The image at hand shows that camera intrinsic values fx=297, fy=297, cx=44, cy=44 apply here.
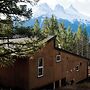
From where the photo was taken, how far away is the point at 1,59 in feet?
53.0

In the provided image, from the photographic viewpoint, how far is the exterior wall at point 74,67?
3401cm

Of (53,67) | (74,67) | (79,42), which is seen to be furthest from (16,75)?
(79,42)

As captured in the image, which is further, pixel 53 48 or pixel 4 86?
pixel 53 48

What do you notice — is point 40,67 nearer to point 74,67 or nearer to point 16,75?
point 16,75

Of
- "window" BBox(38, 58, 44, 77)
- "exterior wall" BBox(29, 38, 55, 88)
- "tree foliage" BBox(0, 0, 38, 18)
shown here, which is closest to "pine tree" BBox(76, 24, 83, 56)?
"exterior wall" BBox(29, 38, 55, 88)

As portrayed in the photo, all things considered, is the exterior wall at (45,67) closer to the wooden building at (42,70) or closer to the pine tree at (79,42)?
the wooden building at (42,70)

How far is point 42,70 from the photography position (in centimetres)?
2834

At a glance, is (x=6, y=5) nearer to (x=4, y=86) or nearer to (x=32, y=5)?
(x=32, y=5)

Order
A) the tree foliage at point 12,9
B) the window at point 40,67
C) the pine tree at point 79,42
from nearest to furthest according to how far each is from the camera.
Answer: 1. the tree foliage at point 12,9
2. the window at point 40,67
3. the pine tree at point 79,42

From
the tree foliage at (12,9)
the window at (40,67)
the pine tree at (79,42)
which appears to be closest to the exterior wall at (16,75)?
Result: the window at (40,67)

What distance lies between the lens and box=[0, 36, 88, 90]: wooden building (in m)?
26.4

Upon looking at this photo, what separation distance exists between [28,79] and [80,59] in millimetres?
13595

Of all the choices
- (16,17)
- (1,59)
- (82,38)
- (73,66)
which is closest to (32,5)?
(16,17)

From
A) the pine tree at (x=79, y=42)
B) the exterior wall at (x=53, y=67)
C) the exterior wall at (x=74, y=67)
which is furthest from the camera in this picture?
the pine tree at (x=79, y=42)
